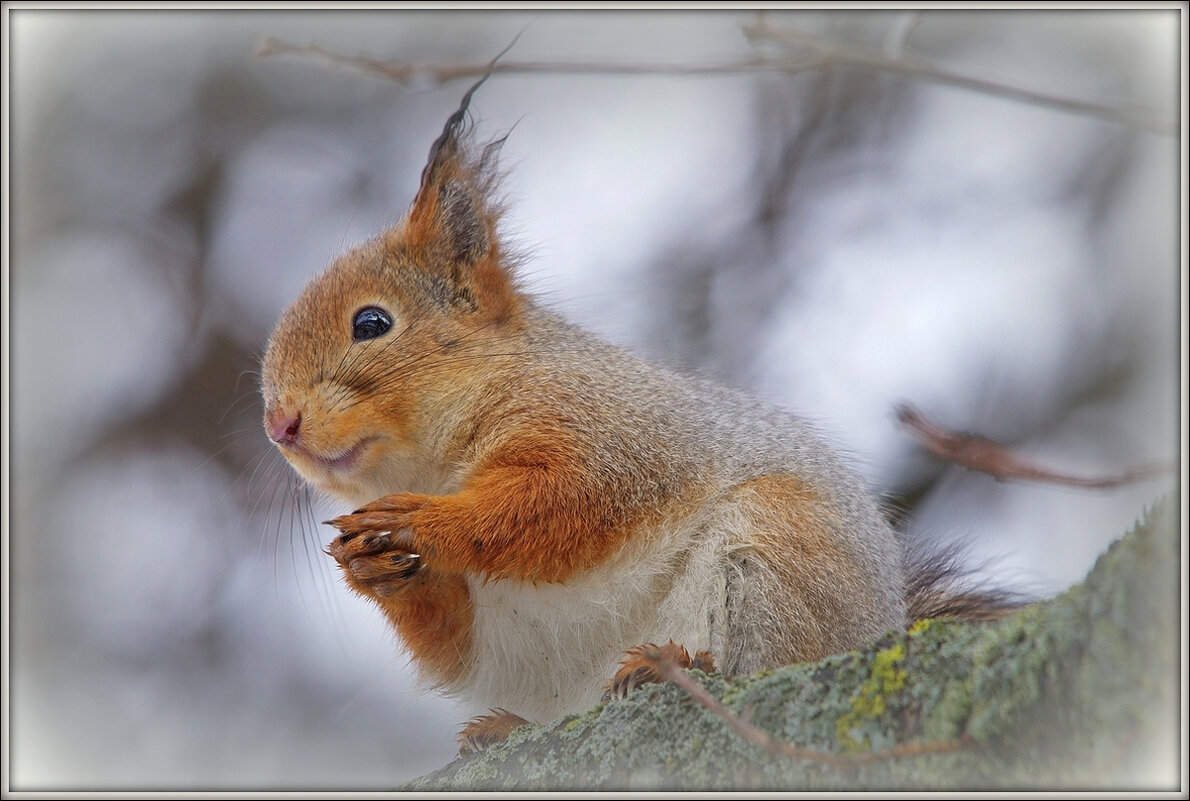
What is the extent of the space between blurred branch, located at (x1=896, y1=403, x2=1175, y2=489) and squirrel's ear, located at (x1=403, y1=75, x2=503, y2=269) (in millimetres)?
1733

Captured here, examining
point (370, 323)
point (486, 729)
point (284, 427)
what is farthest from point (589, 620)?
point (370, 323)

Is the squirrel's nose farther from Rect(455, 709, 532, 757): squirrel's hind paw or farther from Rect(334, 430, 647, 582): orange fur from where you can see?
Rect(455, 709, 532, 757): squirrel's hind paw

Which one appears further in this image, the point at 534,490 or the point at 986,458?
the point at 534,490

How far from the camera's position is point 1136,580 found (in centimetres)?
150

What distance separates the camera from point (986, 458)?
5.36 ft

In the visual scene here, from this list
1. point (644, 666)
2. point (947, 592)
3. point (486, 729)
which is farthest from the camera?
point (947, 592)

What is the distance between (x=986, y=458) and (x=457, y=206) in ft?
7.06

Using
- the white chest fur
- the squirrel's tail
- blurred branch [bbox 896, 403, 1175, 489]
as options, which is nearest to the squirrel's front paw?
the white chest fur

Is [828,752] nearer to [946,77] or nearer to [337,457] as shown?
[946,77]

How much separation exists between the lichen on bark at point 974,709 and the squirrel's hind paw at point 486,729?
863mm

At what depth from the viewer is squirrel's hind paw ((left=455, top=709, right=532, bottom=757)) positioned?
2955 millimetres

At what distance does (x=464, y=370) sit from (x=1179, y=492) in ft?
6.63

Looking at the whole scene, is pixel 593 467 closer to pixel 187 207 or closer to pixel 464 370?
pixel 464 370

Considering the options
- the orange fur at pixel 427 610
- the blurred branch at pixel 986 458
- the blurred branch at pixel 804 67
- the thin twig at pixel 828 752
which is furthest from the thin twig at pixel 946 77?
the orange fur at pixel 427 610
